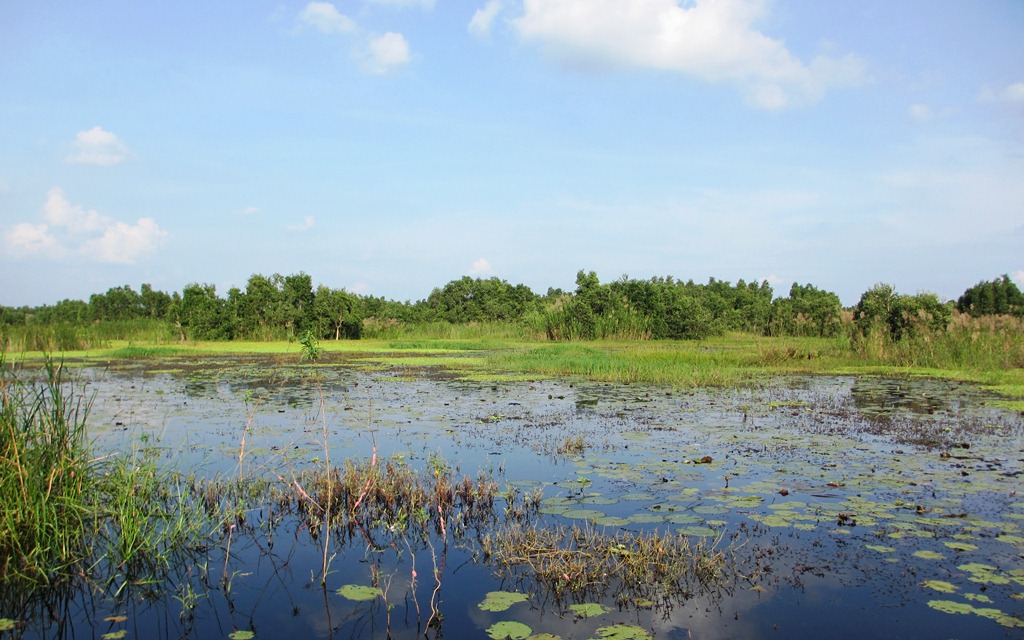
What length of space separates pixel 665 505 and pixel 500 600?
7.30 ft

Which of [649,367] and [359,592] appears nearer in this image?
[359,592]

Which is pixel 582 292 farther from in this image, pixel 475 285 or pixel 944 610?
pixel 944 610

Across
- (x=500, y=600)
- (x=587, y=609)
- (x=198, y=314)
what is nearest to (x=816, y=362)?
(x=587, y=609)

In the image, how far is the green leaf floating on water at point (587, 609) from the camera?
385cm

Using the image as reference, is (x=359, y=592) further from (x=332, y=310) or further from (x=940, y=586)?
(x=332, y=310)

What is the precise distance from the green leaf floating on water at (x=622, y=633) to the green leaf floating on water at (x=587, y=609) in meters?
0.18

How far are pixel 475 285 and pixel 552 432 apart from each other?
37976mm

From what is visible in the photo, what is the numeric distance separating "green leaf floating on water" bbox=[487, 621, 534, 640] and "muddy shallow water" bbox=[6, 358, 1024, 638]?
0.03 m

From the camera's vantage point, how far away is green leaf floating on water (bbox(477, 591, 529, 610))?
395 cm

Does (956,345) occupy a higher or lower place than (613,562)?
higher

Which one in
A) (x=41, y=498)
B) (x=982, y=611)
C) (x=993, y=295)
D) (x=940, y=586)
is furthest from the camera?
(x=993, y=295)

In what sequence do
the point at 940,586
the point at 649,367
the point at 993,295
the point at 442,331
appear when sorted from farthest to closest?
the point at 442,331 < the point at 993,295 < the point at 649,367 < the point at 940,586

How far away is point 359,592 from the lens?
13.8ft

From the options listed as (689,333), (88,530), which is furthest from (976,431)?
(689,333)
